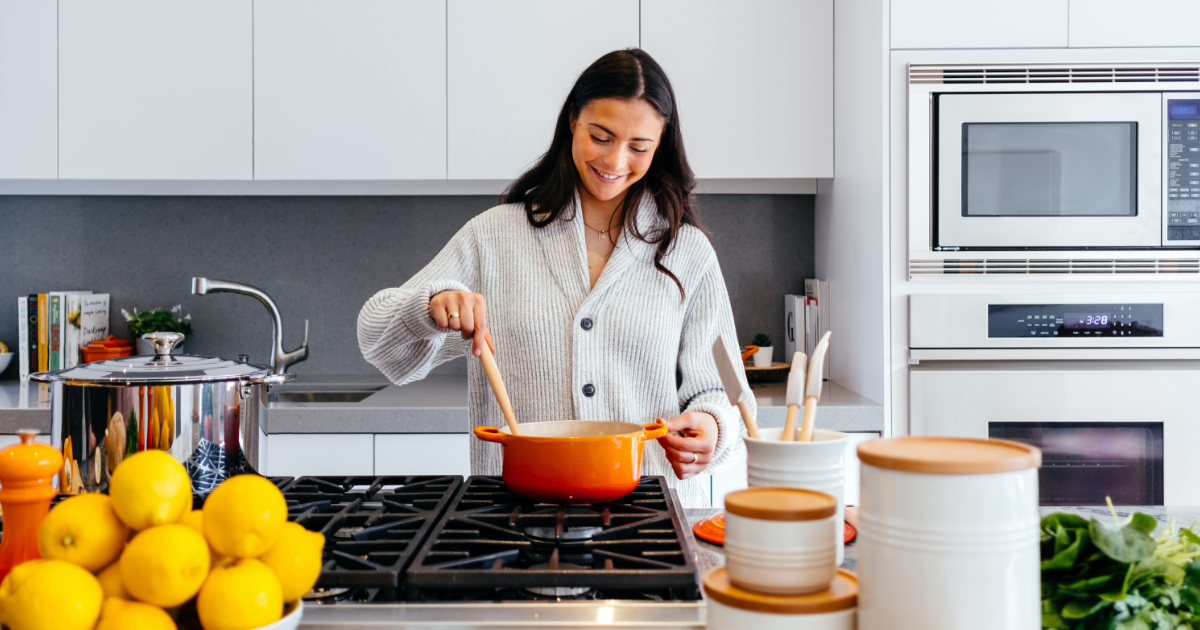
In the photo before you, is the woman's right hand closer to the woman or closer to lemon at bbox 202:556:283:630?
the woman

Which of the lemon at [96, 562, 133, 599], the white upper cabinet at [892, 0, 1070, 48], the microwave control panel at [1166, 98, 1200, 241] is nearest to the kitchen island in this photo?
the lemon at [96, 562, 133, 599]

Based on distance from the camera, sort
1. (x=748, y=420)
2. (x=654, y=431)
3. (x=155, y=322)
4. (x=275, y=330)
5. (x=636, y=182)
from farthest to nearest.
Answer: (x=155, y=322) → (x=275, y=330) → (x=636, y=182) → (x=654, y=431) → (x=748, y=420)

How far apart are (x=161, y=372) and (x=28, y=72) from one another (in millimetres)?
1794

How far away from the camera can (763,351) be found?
245cm

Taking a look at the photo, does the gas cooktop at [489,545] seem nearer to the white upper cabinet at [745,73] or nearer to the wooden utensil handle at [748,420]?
the wooden utensil handle at [748,420]

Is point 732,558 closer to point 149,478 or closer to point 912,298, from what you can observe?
point 149,478

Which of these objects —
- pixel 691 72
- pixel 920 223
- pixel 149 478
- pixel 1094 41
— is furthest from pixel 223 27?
pixel 1094 41

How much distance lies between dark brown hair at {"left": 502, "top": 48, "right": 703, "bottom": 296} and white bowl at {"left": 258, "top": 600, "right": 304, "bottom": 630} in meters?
0.92

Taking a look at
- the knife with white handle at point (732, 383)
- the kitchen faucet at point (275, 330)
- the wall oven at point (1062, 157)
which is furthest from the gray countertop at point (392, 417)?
the knife with white handle at point (732, 383)

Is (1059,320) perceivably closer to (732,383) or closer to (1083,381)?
(1083,381)

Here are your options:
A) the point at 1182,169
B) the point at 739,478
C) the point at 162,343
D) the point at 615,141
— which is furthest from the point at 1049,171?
the point at 162,343

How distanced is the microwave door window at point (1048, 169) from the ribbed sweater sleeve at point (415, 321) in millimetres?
1176

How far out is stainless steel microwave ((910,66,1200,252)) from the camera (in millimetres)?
1926

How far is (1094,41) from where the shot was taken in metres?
1.94
